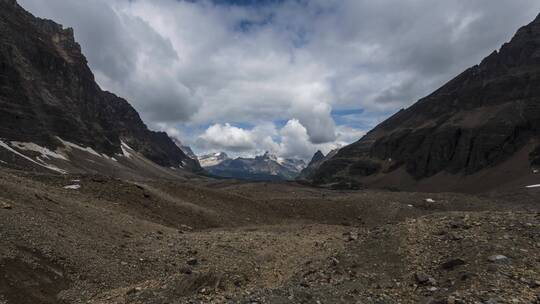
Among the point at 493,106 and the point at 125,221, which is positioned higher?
the point at 493,106

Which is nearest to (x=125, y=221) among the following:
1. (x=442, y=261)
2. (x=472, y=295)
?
(x=442, y=261)

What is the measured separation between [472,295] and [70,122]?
19849cm

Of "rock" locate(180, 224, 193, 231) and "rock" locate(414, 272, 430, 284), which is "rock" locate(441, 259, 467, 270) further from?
"rock" locate(180, 224, 193, 231)

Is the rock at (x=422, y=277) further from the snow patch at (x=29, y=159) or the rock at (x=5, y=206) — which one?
the snow patch at (x=29, y=159)

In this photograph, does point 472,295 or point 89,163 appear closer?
Answer: point 472,295

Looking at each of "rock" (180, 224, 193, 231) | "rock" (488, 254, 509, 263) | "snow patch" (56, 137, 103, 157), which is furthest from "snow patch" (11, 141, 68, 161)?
"rock" (488, 254, 509, 263)

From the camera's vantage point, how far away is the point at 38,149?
14362 cm

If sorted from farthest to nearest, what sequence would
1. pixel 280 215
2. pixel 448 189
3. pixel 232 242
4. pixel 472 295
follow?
pixel 448 189 < pixel 280 215 < pixel 232 242 < pixel 472 295

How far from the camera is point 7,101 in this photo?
146 metres

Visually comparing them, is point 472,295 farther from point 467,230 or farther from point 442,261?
point 467,230

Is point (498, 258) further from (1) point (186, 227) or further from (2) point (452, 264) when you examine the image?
(1) point (186, 227)

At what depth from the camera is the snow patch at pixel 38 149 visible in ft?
445

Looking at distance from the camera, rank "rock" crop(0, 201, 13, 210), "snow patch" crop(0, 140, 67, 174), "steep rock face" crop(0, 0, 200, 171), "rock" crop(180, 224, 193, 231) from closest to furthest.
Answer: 1. "rock" crop(0, 201, 13, 210)
2. "rock" crop(180, 224, 193, 231)
3. "snow patch" crop(0, 140, 67, 174)
4. "steep rock face" crop(0, 0, 200, 171)

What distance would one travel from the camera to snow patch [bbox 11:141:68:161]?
13566 centimetres
